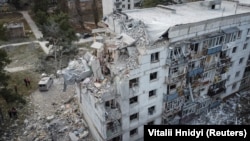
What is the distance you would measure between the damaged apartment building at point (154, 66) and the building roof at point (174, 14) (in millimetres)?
89

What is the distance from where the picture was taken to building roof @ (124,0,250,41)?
22453 millimetres

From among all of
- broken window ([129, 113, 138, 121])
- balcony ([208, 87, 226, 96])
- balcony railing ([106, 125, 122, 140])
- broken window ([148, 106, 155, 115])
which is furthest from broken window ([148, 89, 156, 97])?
balcony ([208, 87, 226, 96])

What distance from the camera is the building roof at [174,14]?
22453mm

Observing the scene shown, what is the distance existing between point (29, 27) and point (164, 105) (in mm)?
49844

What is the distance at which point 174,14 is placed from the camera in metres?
26.7

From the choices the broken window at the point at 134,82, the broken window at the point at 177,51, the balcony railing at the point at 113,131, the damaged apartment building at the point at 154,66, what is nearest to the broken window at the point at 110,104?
the damaged apartment building at the point at 154,66

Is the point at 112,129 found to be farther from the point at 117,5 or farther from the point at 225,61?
the point at 117,5

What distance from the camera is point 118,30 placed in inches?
930

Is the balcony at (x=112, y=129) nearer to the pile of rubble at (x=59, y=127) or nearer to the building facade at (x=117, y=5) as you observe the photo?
the pile of rubble at (x=59, y=127)

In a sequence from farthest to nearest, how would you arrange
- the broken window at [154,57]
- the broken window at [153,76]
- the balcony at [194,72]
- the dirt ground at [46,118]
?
1. the dirt ground at [46,118]
2. the balcony at [194,72]
3. the broken window at [153,76]
4. the broken window at [154,57]

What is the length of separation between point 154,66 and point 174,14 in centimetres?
825

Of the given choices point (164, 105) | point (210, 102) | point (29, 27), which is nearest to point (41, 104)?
point (164, 105)

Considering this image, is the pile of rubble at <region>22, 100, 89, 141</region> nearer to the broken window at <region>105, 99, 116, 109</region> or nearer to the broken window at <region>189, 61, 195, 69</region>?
the broken window at <region>105, 99, 116, 109</region>

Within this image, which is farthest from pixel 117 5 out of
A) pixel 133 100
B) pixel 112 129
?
pixel 112 129
